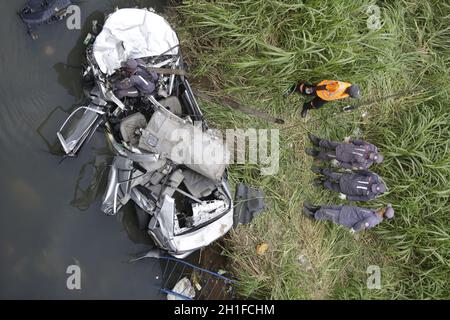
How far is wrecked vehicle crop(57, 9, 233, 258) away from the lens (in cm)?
559

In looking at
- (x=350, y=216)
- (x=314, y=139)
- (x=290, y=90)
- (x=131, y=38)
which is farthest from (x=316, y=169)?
(x=131, y=38)

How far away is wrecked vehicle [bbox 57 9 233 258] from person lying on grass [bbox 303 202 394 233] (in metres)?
1.65

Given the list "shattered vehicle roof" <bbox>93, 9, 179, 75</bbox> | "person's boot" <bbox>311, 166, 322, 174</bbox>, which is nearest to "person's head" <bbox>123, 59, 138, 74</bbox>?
"shattered vehicle roof" <bbox>93, 9, 179, 75</bbox>

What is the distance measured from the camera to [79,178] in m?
6.18

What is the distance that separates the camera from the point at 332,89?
606 centimetres

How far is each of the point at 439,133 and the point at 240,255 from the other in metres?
3.89

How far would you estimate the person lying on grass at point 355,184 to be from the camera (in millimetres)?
6363

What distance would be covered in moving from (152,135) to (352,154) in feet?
9.89

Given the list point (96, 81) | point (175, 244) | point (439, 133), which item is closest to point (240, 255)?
point (175, 244)

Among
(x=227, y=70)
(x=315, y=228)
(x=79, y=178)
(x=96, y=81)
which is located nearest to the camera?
(x=96, y=81)

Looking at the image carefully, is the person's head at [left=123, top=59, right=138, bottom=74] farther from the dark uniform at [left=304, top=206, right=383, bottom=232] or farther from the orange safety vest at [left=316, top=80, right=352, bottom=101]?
the dark uniform at [left=304, top=206, right=383, bottom=232]

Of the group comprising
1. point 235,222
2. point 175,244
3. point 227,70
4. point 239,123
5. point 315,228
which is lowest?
point 315,228

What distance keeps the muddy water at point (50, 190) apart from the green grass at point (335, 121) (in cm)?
174

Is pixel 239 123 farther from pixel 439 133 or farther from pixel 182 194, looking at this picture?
pixel 439 133
